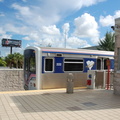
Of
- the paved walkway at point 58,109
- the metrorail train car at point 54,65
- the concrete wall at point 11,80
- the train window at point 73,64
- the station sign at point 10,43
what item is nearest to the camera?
the paved walkway at point 58,109

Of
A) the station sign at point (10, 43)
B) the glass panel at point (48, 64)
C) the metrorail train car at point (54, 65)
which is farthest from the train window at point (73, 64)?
the station sign at point (10, 43)

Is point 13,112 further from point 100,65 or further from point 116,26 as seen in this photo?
point 100,65

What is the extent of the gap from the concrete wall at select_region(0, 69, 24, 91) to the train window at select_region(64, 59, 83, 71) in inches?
150

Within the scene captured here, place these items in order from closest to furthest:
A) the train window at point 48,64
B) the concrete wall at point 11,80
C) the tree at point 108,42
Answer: the train window at point 48,64
the concrete wall at point 11,80
the tree at point 108,42

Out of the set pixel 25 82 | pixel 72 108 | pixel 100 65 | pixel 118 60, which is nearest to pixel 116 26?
pixel 118 60

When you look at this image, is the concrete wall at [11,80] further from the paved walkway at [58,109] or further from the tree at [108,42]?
the tree at [108,42]

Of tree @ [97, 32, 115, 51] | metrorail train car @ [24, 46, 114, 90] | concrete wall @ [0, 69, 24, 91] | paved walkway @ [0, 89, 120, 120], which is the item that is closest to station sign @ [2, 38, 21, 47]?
tree @ [97, 32, 115, 51]

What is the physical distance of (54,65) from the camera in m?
11.0

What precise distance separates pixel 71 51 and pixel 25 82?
3483mm

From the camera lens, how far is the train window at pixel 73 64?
1141 centimetres

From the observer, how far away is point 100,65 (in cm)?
1289

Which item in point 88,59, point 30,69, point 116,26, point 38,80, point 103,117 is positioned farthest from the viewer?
point 88,59

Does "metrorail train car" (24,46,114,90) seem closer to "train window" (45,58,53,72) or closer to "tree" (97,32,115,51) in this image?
"train window" (45,58,53,72)

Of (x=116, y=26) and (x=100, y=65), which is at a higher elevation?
(x=116, y=26)
